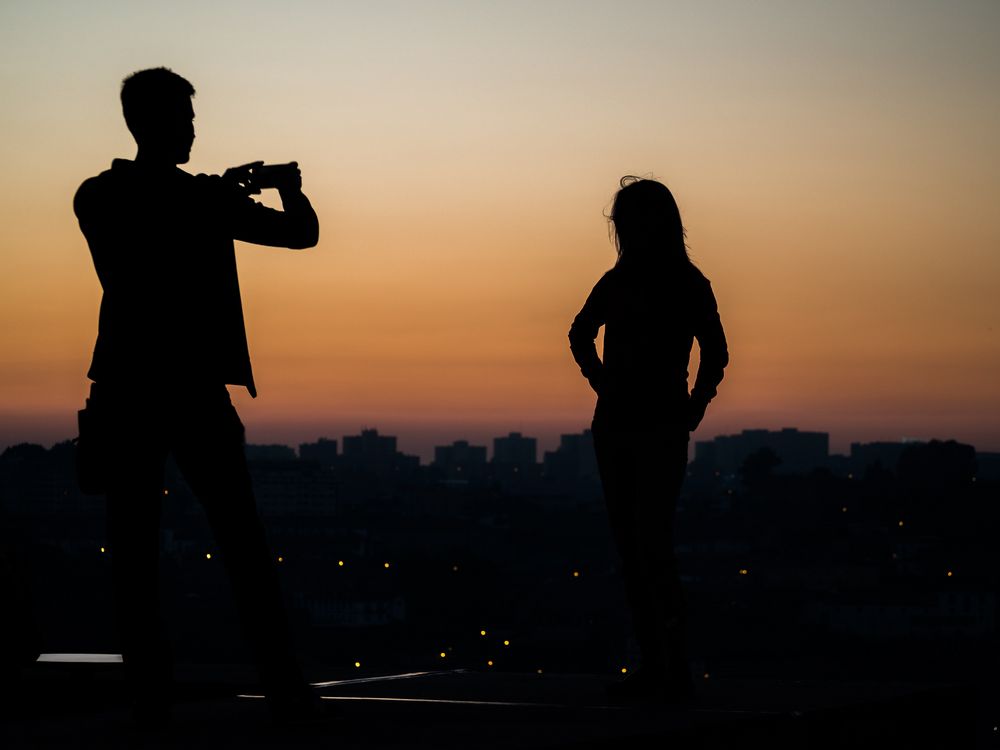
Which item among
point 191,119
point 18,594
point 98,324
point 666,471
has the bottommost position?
point 18,594

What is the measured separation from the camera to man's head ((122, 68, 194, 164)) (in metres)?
4.16

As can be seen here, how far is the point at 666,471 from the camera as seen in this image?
5047 mm

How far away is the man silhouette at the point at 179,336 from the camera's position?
412 cm

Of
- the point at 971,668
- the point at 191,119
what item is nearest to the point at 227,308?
the point at 191,119

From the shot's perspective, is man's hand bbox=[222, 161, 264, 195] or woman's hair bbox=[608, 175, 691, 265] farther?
woman's hair bbox=[608, 175, 691, 265]

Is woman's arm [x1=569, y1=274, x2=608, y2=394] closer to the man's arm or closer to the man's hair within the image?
the man's arm

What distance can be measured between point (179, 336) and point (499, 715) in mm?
1372

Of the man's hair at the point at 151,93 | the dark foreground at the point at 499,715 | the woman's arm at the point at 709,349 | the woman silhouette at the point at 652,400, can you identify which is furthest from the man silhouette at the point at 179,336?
the woman's arm at the point at 709,349

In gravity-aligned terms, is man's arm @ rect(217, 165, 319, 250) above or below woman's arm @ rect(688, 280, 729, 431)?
above

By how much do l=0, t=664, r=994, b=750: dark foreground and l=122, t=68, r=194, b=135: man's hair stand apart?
4.98 feet

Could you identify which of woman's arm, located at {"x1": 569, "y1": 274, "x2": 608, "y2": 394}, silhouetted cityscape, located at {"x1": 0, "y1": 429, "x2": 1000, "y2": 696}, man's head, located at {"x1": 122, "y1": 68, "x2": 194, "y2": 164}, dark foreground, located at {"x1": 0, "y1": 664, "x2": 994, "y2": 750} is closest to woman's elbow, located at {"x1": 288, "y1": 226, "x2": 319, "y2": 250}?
man's head, located at {"x1": 122, "y1": 68, "x2": 194, "y2": 164}

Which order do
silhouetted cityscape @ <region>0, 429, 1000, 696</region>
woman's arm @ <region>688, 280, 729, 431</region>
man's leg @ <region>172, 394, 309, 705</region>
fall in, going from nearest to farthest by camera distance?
1. man's leg @ <region>172, 394, 309, 705</region>
2. woman's arm @ <region>688, 280, 729, 431</region>
3. silhouetted cityscape @ <region>0, 429, 1000, 696</region>

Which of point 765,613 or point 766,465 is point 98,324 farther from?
point 766,465

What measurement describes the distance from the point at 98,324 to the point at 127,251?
191 millimetres
